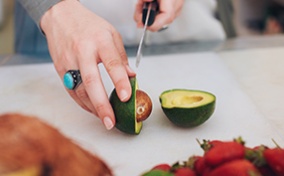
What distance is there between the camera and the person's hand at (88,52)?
0.69m

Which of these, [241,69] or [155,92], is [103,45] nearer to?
[155,92]

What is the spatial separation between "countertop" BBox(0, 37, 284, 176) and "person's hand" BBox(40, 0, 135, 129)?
0.18ft

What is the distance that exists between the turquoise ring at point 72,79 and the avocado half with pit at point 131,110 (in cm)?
7

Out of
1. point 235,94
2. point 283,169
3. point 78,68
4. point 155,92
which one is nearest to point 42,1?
point 78,68

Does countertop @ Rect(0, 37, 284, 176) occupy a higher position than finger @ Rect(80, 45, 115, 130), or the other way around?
finger @ Rect(80, 45, 115, 130)

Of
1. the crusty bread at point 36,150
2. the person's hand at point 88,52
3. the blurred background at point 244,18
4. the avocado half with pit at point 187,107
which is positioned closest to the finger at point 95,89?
the person's hand at point 88,52

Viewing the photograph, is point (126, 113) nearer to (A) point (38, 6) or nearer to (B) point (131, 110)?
(B) point (131, 110)

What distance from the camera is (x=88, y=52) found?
0.71 metres

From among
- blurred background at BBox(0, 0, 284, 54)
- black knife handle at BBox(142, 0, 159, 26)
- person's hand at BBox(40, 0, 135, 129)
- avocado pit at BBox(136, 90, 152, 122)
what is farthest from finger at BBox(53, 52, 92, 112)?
blurred background at BBox(0, 0, 284, 54)

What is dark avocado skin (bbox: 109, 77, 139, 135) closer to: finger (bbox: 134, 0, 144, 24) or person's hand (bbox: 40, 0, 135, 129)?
person's hand (bbox: 40, 0, 135, 129)

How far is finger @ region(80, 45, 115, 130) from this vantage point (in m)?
0.69

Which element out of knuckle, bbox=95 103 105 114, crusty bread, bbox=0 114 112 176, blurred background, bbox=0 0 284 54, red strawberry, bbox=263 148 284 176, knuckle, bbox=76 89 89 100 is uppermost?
crusty bread, bbox=0 114 112 176

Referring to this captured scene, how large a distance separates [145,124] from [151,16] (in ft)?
0.98

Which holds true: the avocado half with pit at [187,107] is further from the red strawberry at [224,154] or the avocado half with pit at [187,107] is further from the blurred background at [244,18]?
the blurred background at [244,18]
